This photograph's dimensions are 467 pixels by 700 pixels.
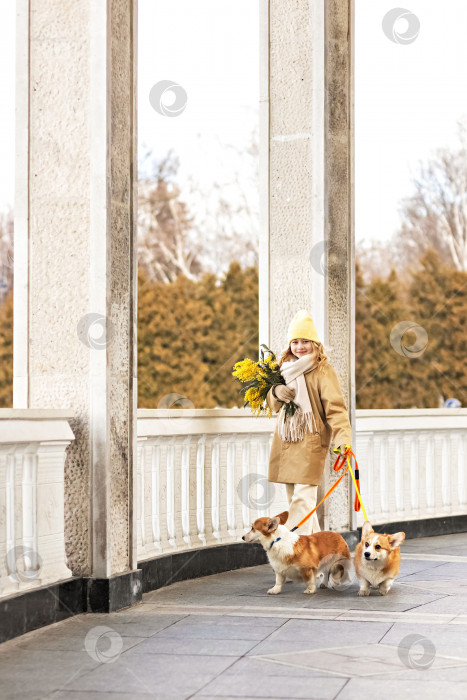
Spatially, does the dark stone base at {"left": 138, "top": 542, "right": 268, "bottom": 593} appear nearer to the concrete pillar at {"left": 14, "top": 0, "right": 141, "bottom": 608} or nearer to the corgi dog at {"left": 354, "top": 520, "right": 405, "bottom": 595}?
the concrete pillar at {"left": 14, "top": 0, "right": 141, "bottom": 608}

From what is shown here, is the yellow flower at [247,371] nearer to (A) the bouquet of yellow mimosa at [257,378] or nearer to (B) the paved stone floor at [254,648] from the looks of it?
(A) the bouquet of yellow mimosa at [257,378]

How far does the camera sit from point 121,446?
245 inches

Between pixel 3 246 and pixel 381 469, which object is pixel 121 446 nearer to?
pixel 381 469

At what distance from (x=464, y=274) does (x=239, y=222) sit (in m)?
5.10

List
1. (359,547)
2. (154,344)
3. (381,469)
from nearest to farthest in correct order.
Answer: (359,547) → (381,469) → (154,344)

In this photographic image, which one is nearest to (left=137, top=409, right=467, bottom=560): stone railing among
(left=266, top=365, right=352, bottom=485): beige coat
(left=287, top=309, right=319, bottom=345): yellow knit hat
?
(left=266, top=365, right=352, bottom=485): beige coat

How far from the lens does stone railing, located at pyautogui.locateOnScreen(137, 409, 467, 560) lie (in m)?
7.15

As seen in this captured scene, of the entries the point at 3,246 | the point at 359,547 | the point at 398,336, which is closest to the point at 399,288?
the point at 398,336

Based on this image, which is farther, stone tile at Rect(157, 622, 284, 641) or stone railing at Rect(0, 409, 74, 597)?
stone railing at Rect(0, 409, 74, 597)

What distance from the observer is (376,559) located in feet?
21.1

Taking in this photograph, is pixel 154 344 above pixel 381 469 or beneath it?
above

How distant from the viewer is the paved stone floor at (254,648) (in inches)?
170

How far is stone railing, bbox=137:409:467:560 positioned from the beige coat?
1.89ft

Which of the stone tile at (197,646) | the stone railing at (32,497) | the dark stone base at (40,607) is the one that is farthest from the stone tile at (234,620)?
the stone railing at (32,497)
